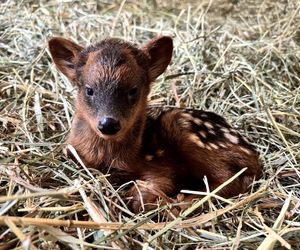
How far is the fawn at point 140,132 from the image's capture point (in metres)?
3.27

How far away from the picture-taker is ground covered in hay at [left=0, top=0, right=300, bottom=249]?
109 inches

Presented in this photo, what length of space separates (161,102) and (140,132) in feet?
3.43

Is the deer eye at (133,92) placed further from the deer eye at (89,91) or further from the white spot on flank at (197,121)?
the white spot on flank at (197,121)

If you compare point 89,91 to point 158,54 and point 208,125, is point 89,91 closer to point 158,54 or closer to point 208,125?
point 158,54

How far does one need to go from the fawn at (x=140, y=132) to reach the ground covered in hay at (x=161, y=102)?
18 centimetres

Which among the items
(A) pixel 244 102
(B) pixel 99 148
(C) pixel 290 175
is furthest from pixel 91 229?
(A) pixel 244 102

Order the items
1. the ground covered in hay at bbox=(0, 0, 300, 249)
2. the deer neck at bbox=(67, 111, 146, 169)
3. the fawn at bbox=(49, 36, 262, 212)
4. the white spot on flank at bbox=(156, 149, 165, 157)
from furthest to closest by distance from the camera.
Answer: the white spot on flank at bbox=(156, 149, 165, 157)
the deer neck at bbox=(67, 111, 146, 169)
the fawn at bbox=(49, 36, 262, 212)
the ground covered in hay at bbox=(0, 0, 300, 249)

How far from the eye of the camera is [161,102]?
15.2 ft

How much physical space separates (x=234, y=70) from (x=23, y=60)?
169cm

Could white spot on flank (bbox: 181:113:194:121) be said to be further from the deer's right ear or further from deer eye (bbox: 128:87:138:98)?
the deer's right ear

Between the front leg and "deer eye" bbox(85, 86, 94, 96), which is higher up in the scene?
"deer eye" bbox(85, 86, 94, 96)

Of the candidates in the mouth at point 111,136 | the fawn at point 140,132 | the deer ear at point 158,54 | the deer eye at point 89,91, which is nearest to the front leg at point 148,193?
the fawn at point 140,132

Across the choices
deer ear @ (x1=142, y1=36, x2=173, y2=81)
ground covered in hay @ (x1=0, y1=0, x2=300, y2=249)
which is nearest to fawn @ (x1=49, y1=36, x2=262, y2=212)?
deer ear @ (x1=142, y1=36, x2=173, y2=81)

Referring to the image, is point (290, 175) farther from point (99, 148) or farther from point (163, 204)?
point (99, 148)
